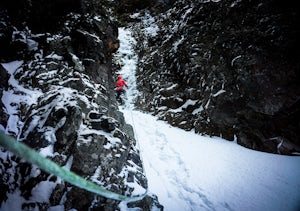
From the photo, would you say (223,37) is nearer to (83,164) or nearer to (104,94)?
(104,94)

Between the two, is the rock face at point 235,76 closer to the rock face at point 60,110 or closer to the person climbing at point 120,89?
the person climbing at point 120,89

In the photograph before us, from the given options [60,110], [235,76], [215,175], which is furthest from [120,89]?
[215,175]

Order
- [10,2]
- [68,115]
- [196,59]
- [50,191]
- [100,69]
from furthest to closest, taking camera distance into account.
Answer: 1. [196,59]
2. [100,69]
3. [10,2]
4. [68,115]
5. [50,191]

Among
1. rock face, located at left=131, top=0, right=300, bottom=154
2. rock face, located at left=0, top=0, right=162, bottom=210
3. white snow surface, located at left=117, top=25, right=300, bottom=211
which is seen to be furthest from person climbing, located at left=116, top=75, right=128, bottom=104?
white snow surface, located at left=117, top=25, right=300, bottom=211

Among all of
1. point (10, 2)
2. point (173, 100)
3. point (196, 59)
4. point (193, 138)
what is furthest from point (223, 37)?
point (10, 2)

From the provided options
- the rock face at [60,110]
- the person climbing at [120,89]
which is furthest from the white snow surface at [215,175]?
the person climbing at [120,89]

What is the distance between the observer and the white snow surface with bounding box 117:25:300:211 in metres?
3.90

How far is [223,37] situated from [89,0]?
5990 millimetres

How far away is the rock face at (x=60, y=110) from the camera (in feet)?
10.1

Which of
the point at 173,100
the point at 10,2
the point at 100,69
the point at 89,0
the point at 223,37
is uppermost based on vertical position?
the point at 89,0

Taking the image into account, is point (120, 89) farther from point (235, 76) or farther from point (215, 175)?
point (215, 175)

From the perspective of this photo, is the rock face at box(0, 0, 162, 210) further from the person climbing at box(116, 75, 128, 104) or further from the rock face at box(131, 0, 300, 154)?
the rock face at box(131, 0, 300, 154)

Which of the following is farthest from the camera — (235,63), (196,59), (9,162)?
(196,59)

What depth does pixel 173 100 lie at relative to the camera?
8.62 meters
